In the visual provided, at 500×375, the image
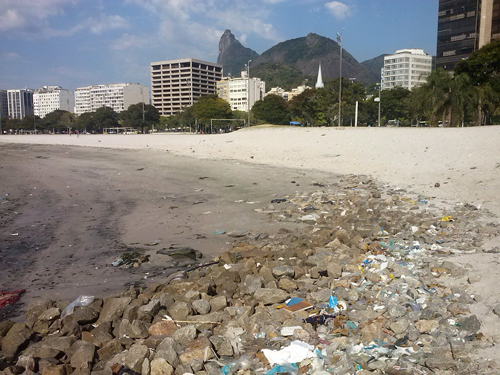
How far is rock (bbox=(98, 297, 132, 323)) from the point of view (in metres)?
3.83

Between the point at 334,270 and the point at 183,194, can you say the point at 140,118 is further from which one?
the point at 334,270

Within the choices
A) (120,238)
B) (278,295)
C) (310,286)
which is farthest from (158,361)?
(120,238)

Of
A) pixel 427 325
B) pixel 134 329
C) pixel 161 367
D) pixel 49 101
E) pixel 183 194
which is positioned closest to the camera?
pixel 161 367

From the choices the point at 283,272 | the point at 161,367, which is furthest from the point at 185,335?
the point at 283,272

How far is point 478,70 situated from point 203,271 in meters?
34.4

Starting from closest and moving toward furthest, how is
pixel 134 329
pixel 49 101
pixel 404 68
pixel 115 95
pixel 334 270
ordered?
pixel 134 329, pixel 334 270, pixel 404 68, pixel 115 95, pixel 49 101

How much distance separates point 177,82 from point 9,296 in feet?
481

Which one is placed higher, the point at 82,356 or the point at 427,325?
the point at 427,325

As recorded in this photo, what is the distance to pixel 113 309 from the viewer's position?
12.8 ft

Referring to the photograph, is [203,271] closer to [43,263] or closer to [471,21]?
[43,263]

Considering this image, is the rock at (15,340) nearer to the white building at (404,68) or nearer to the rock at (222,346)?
the rock at (222,346)

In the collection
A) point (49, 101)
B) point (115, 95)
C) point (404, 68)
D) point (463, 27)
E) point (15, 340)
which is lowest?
point (15, 340)

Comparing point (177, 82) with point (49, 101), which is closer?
point (177, 82)

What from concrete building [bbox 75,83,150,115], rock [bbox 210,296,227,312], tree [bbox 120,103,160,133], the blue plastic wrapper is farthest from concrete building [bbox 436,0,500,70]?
concrete building [bbox 75,83,150,115]
